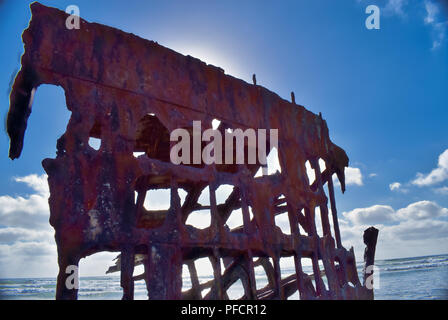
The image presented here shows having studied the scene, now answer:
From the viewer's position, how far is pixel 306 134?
22.2ft

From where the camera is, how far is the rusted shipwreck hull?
3535mm

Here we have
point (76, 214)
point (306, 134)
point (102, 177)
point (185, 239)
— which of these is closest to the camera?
point (76, 214)

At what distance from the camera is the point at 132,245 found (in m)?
3.62

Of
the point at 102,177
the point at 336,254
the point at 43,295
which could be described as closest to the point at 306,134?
the point at 336,254

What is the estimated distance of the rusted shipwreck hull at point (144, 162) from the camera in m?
3.54

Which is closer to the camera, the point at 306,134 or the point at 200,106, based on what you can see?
the point at 200,106

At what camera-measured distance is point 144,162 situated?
13.2ft

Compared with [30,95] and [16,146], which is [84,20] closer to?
[30,95]

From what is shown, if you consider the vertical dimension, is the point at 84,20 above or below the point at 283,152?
above

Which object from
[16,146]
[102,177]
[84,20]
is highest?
[84,20]
